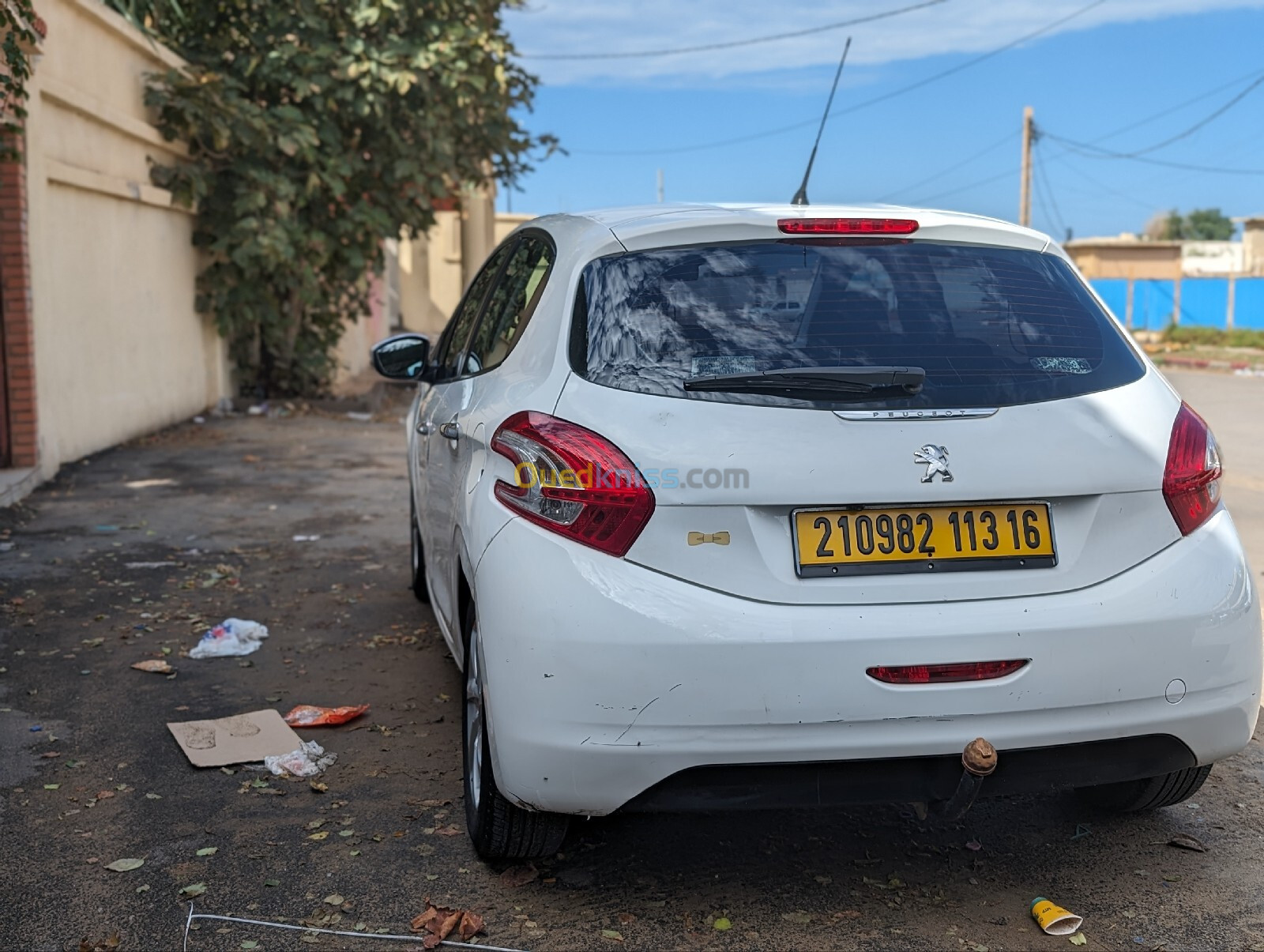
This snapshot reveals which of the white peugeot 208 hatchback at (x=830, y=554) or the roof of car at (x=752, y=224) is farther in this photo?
the roof of car at (x=752, y=224)

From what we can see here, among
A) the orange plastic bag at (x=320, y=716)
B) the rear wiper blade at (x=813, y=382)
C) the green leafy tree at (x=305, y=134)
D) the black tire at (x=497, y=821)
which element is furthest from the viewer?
the green leafy tree at (x=305, y=134)

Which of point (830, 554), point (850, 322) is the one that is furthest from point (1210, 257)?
point (830, 554)

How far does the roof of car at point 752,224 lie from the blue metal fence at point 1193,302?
38.3m

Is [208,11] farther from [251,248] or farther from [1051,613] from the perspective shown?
[1051,613]

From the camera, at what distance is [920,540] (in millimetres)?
2936

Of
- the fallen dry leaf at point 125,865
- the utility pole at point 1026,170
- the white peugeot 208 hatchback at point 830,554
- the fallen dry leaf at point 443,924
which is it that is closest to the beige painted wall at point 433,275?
the utility pole at point 1026,170

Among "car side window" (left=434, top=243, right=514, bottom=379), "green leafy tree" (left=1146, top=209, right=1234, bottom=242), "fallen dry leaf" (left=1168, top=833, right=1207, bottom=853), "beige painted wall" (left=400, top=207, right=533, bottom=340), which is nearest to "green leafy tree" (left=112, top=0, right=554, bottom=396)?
"car side window" (left=434, top=243, right=514, bottom=379)

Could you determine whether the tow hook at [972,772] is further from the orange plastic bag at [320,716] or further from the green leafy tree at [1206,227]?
the green leafy tree at [1206,227]

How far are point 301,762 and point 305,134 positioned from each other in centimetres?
1127

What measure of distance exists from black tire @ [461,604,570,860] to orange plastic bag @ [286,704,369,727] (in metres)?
1.30

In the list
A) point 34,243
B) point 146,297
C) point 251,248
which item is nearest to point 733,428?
point 34,243

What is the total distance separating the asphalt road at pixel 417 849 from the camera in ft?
10.2
